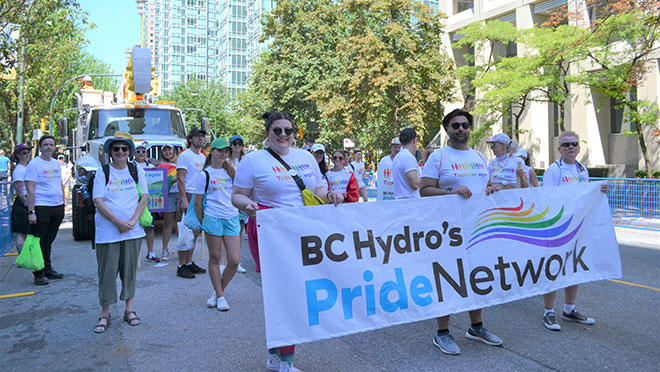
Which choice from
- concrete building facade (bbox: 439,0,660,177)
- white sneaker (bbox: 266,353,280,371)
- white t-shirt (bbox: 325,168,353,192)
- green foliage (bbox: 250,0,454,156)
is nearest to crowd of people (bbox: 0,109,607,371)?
white sneaker (bbox: 266,353,280,371)

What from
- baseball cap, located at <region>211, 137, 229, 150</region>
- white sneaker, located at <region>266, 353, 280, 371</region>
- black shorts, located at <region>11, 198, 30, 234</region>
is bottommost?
white sneaker, located at <region>266, 353, 280, 371</region>

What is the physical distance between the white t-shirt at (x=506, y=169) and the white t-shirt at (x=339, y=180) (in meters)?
2.39

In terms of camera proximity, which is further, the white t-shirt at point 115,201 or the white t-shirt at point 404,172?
the white t-shirt at point 404,172

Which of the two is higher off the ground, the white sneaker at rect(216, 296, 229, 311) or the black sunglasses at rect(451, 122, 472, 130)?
the black sunglasses at rect(451, 122, 472, 130)

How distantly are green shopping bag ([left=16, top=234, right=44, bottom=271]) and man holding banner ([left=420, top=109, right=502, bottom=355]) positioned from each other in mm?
5380

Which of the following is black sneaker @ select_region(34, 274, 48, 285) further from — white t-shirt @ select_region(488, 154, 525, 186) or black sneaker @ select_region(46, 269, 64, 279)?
white t-shirt @ select_region(488, 154, 525, 186)

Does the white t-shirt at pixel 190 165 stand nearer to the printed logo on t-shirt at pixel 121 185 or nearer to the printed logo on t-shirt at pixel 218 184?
the printed logo on t-shirt at pixel 218 184

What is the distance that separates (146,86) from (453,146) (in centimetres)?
1091

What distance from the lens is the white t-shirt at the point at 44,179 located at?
7.59 m

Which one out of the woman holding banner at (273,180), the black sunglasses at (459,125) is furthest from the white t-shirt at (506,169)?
the woman holding banner at (273,180)

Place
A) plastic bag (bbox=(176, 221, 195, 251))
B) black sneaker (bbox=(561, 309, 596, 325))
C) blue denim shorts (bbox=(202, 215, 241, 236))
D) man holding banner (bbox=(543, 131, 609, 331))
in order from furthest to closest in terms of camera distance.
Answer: plastic bag (bbox=(176, 221, 195, 251))
blue denim shorts (bbox=(202, 215, 241, 236))
black sneaker (bbox=(561, 309, 596, 325))
man holding banner (bbox=(543, 131, 609, 331))

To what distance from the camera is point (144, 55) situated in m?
14.2

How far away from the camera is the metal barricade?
34.4ft

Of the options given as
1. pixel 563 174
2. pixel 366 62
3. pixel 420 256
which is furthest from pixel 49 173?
pixel 366 62
